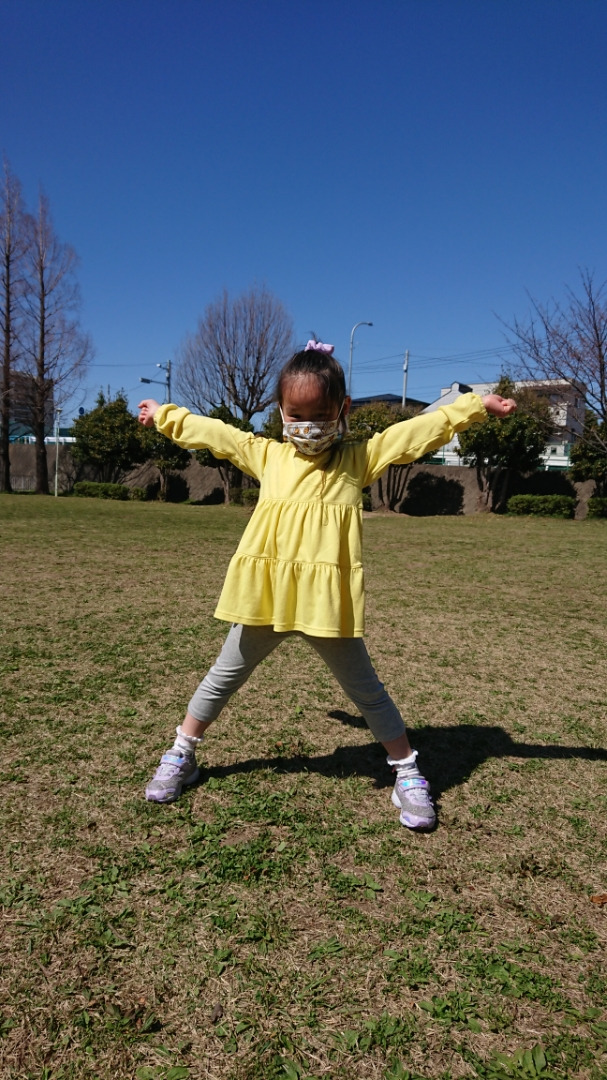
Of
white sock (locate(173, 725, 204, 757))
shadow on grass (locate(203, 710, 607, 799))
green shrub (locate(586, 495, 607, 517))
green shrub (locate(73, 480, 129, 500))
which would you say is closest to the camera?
white sock (locate(173, 725, 204, 757))

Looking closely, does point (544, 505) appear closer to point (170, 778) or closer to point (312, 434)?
point (312, 434)

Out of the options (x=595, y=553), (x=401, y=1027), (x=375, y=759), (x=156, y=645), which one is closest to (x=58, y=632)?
(x=156, y=645)

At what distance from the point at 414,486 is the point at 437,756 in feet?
70.7

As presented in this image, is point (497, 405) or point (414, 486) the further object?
point (414, 486)

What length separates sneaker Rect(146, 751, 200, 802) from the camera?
2443mm

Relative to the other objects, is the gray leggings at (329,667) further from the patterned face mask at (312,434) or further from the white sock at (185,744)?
the patterned face mask at (312,434)

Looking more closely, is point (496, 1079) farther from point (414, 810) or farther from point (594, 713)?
point (594, 713)

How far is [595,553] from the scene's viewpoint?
421 inches

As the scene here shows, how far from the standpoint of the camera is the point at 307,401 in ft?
7.63

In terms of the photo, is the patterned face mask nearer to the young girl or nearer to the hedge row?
the young girl

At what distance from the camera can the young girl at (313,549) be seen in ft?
7.56

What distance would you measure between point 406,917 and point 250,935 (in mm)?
441

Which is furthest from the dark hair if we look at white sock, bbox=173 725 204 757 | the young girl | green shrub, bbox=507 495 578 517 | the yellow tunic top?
green shrub, bbox=507 495 578 517

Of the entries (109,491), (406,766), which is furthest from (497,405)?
(109,491)
